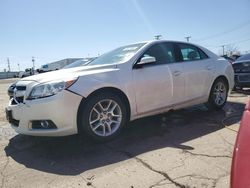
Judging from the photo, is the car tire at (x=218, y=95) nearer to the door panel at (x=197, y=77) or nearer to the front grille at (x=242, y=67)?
the door panel at (x=197, y=77)

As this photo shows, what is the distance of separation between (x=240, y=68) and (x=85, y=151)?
6446 millimetres

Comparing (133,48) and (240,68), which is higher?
(133,48)

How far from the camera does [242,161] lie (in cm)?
151

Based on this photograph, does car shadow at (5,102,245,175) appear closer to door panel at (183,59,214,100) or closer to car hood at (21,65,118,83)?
door panel at (183,59,214,100)

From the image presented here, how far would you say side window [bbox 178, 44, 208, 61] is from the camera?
18.7ft

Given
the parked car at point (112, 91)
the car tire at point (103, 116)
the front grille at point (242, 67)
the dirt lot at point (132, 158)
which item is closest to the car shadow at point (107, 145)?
the dirt lot at point (132, 158)

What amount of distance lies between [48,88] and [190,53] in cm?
301

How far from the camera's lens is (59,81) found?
13.3 feet

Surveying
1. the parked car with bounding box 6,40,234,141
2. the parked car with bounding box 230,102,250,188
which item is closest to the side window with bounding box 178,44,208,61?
the parked car with bounding box 6,40,234,141

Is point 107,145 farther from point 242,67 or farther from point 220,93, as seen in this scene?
point 242,67

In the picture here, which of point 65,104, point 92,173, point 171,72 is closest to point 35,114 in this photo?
point 65,104

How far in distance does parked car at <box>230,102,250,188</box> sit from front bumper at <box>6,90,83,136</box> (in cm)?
268

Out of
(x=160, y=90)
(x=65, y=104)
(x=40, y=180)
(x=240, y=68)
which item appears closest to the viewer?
(x=40, y=180)

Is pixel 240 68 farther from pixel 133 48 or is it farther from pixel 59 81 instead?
pixel 59 81
